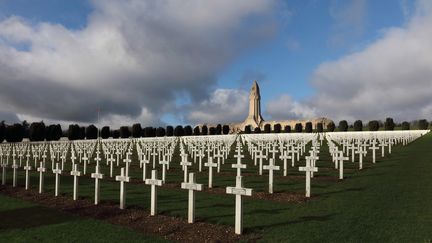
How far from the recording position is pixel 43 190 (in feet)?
42.3

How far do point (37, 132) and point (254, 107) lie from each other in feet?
170

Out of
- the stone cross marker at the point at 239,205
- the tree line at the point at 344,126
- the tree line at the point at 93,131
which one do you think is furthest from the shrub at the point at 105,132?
the stone cross marker at the point at 239,205

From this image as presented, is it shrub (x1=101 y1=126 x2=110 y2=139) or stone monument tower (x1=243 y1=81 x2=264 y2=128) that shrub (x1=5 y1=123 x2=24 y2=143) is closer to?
shrub (x1=101 y1=126 x2=110 y2=139)

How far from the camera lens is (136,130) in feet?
216

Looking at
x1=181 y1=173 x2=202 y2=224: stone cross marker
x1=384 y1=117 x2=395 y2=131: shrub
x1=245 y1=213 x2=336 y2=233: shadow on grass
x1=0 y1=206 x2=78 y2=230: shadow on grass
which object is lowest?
x1=0 y1=206 x2=78 y2=230: shadow on grass

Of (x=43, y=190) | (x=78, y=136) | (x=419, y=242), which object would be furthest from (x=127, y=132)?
(x=419, y=242)

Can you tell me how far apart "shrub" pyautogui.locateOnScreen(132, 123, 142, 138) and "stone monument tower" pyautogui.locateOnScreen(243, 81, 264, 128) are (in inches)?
1308

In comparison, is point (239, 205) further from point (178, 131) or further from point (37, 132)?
point (178, 131)

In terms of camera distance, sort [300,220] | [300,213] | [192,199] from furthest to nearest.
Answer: [300,213] → [192,199] → [300,220]

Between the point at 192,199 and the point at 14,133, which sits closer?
the point at 192,199

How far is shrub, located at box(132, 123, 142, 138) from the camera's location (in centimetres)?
6525

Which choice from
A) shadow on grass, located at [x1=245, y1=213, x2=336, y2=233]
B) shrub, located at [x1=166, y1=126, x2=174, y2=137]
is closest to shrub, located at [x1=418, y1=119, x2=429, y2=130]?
shrub, located at [x1=166, y1=126, x2=174, y2=137]

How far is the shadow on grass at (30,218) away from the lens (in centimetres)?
820

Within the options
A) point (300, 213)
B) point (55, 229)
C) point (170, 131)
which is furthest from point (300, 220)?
point (170, 131)
